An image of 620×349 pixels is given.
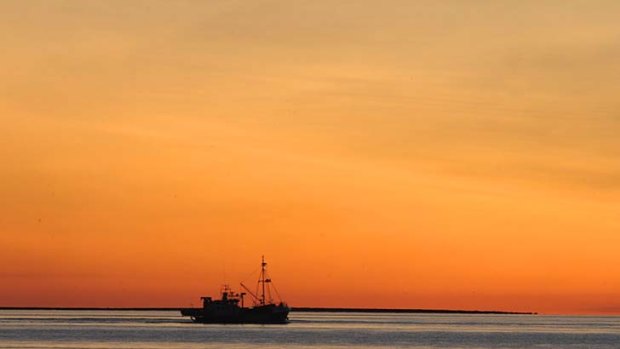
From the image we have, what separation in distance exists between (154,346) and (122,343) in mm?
11095

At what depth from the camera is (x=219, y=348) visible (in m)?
184

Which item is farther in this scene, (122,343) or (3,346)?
(122,343)

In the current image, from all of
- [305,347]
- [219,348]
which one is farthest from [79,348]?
[305,347]

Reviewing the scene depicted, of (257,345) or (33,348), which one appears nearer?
(33,348)

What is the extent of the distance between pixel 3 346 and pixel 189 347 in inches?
1188

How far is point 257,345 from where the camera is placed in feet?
652

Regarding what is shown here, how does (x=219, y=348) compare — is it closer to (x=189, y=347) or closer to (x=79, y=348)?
(x=189, y=347)

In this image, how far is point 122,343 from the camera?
19938 centimetres

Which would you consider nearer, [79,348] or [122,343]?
[79,348]

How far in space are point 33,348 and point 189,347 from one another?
83.0 feet

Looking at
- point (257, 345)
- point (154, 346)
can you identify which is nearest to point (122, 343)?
point (154, 346)

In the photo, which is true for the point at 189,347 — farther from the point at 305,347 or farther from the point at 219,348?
the point at 305,347

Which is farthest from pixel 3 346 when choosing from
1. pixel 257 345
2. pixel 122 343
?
pixel 257 345

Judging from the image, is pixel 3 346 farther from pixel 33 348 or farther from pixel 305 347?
pixel 305 347
